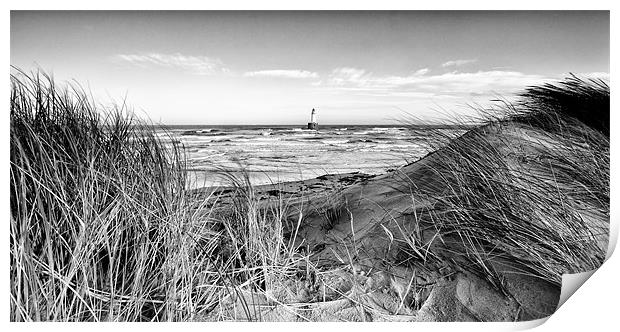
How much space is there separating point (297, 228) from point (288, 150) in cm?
42

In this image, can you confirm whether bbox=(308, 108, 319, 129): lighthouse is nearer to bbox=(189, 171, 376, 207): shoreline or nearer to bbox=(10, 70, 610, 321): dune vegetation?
bbox=(189, 171, 376, 207): shoreline

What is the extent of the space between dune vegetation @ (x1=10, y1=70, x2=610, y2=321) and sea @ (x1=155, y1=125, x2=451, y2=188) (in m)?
0.07

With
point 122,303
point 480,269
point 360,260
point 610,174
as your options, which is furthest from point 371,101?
point 122,303

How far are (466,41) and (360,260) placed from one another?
1.27 meters

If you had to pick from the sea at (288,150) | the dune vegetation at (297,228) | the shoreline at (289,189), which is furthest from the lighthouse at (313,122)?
the dune vegetation at (297,228)

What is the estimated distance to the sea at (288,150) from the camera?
2.87 meters

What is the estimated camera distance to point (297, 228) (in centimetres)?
285

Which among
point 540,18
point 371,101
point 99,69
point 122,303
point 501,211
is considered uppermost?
point 540,18

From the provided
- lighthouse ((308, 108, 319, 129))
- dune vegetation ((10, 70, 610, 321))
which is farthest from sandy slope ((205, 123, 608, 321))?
lighthouse ((308, 108, 319, 129))

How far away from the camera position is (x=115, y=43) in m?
2.80

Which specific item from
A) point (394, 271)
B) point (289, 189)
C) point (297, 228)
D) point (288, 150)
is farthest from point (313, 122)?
point (394, 271)

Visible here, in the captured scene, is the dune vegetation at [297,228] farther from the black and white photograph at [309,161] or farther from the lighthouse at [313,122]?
the lighthouse at [313,122]

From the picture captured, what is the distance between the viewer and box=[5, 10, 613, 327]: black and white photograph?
8.80 ft
